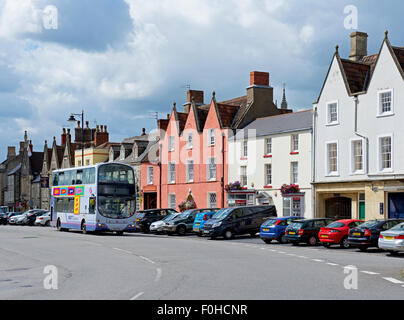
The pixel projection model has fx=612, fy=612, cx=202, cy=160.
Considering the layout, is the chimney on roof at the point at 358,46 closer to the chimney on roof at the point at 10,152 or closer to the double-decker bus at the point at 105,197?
the double-decker bus at the point at 105,197

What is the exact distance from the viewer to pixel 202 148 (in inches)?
2142

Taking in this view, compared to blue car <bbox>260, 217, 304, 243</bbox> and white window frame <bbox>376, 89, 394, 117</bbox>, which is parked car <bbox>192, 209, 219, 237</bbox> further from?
white window frame <bbox>376, 89, 394, 117</bbox>

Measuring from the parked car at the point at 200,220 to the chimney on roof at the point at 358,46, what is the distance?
16.0m

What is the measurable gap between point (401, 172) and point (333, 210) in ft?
22.3

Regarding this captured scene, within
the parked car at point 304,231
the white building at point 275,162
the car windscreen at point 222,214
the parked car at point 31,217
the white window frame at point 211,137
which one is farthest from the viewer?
the parked car at point 31,217

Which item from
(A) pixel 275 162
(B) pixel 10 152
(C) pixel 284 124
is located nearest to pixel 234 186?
(A) pixel 275 162

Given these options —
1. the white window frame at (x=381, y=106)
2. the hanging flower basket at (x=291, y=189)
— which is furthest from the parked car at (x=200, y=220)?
the white window frame at (x=381, y=106)

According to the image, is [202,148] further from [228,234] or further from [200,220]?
[228,234]

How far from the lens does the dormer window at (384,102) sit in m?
36.8

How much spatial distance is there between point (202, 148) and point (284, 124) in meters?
10.6

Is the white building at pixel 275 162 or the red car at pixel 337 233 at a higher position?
the white building at pixel 275 162

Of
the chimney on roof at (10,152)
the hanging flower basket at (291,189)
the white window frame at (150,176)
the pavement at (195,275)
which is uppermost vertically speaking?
the chimney on roof at (10,152)
